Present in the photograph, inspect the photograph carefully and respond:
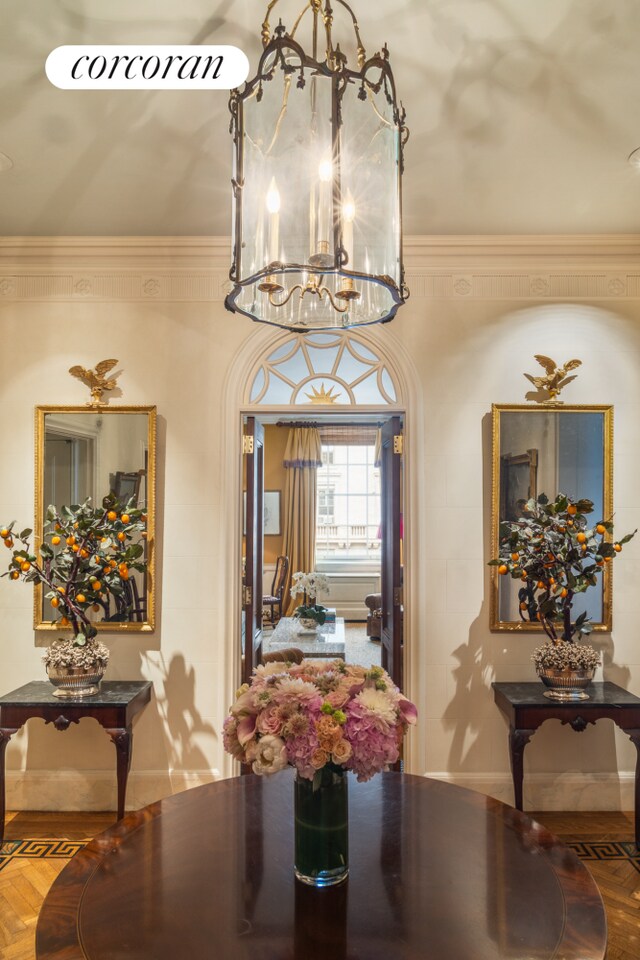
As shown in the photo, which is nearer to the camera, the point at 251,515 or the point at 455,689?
the point at 455,689

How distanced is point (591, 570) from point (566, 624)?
0.30m

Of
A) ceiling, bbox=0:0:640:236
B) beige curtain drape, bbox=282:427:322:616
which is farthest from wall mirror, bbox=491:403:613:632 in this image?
beige curtain drape, bbox=282:427:322:616

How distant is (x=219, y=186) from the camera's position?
2836 mm

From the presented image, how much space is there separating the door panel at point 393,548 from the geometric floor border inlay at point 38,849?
5.88ft

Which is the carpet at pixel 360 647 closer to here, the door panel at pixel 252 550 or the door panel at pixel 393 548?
the door panel at pixel 252 550

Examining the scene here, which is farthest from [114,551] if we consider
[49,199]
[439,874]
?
[439,874]

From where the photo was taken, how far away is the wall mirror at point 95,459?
3.37 meters

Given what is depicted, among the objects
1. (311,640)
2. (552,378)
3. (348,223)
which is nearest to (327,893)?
(348,223)

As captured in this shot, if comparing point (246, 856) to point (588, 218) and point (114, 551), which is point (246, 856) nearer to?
point (114, 551)

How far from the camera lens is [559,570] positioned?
3041 millimetres

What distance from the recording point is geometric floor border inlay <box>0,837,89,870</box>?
111 inches

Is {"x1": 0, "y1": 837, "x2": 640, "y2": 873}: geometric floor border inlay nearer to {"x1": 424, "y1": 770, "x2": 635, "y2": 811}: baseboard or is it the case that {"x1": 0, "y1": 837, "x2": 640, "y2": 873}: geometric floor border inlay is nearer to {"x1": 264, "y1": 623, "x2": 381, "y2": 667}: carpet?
{"x1": 424, "y1": 770, "x2": 635, "y2": 811}: baseboard

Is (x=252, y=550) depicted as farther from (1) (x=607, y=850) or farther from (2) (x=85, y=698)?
(1) (x=607, y=850)

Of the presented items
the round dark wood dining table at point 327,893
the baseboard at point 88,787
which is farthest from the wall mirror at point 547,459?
the baseboard at point 88,787
